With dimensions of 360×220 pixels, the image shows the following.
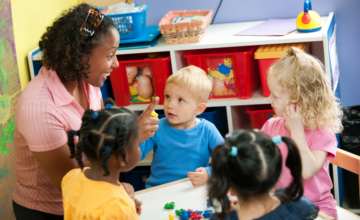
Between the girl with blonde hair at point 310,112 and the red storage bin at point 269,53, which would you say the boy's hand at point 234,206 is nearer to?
the girl with blonde hair at point 310,112

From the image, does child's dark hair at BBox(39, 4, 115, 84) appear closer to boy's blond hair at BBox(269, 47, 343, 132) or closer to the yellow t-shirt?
the yellow t-shirt

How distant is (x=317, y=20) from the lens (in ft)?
6.14

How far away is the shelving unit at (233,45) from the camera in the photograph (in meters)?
1.83

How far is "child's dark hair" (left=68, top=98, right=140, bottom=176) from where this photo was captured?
970mm

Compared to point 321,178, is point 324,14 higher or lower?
higher

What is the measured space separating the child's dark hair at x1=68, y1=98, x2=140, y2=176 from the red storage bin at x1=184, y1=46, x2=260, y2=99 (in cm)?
107

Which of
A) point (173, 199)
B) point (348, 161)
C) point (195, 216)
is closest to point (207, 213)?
point (195, 216)

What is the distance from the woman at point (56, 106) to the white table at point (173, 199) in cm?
21

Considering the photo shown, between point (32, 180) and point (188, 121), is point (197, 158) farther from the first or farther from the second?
point (32, 180)

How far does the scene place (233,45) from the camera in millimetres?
1921

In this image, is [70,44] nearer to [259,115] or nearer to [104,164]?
[104,164]

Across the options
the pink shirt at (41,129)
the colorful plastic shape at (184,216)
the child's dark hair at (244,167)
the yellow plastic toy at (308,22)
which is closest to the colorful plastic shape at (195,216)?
the colorful plastic shape at (184,216)

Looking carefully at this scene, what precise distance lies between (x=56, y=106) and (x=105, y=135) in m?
0.39

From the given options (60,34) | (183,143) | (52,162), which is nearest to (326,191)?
(183,143)
